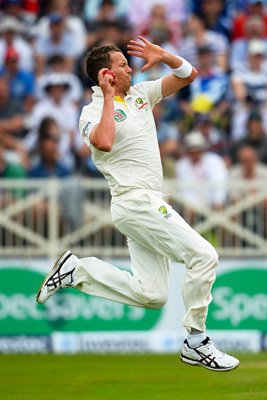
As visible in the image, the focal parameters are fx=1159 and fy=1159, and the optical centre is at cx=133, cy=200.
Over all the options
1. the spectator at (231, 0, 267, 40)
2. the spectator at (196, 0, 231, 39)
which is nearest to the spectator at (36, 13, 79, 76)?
the spectator at (196, 0, 231, 39)

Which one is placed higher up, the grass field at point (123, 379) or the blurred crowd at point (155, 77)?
the blurred crowd at point (155, 77)

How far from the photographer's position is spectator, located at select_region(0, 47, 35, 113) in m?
16.1

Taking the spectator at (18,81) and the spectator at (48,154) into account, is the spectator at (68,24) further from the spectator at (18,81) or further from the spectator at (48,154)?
the spectator at (48,154)

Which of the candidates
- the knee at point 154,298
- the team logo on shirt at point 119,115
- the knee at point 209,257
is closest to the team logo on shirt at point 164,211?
the knee at point 209,257

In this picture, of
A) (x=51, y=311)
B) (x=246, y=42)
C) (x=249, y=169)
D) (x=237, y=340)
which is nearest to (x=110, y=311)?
(x=51, y=311)

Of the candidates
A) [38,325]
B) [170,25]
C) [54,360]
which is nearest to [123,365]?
[54,360]

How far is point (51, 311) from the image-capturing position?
13.9 m

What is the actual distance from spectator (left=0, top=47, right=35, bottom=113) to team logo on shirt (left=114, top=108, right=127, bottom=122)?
7713mm

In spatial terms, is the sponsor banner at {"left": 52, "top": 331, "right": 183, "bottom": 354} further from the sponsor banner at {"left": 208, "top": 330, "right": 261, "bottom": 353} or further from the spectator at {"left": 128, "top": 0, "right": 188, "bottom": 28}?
the spectator at {"left": 128, "top": 0, "right": 188, "bottom": 28}

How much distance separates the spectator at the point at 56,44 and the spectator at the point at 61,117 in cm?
50

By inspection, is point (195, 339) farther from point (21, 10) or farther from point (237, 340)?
point (21, 10)

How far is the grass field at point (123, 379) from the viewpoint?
856 cm

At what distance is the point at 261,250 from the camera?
1384 centimetres

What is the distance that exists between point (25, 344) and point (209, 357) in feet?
20.0
